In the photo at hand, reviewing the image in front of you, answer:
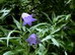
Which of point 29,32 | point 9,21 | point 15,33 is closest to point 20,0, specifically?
point 9,21

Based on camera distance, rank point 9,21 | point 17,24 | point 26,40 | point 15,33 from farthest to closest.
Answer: point 9,21 < point 15,33 < point 17,24 < point 26,40

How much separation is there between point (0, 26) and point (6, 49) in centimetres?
21

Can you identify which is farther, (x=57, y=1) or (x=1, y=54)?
(x=57, y=1)

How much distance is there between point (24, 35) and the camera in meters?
1.71

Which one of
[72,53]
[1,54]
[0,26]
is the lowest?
[72,53]

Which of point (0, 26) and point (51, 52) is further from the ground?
point (0, 26)

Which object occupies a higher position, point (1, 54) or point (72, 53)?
point (1, 54)

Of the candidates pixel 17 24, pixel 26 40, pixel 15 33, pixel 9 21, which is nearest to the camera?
pixel 26 40

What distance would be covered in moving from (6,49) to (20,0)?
1.81 ft

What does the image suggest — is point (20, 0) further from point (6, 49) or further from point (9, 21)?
point (6, 49)

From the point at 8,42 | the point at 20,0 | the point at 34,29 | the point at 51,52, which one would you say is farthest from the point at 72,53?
the point at 20,0

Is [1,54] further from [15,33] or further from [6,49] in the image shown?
[15,33]

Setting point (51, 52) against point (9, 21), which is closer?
point (51, 52)

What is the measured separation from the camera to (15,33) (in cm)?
193
